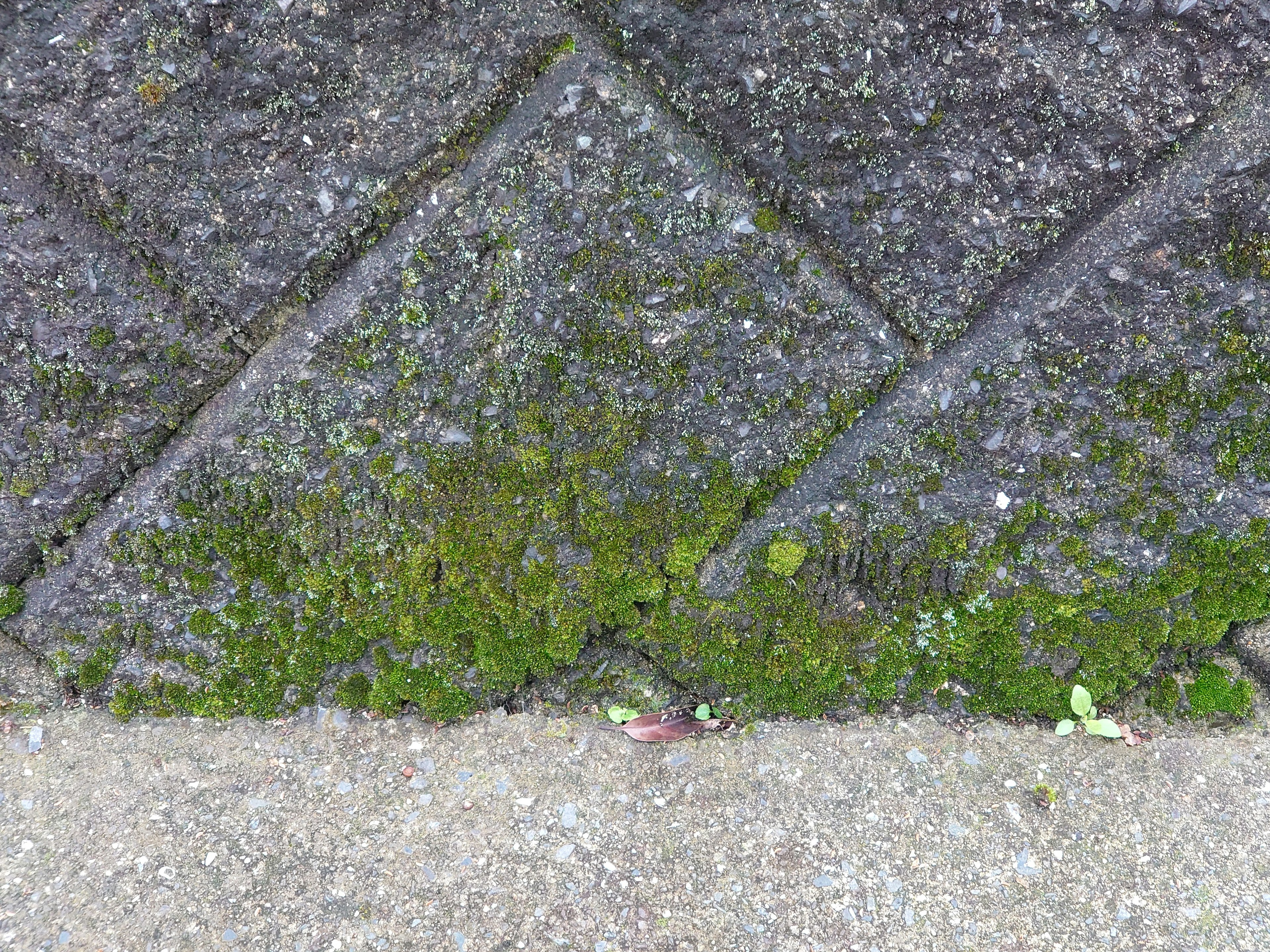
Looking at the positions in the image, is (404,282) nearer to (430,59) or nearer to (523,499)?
(430,59)

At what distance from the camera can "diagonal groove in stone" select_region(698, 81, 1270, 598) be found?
1.55 meters

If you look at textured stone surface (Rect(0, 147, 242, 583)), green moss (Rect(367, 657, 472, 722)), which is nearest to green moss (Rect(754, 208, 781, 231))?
textured stone surface (Rect(0, 147, 242, 583))

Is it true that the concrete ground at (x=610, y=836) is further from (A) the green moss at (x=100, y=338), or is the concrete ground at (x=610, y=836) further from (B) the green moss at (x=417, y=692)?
(A) the green moss at (x=100, y=338)

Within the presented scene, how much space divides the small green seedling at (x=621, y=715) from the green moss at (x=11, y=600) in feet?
4.79

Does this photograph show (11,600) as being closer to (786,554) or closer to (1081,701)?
(786,554)

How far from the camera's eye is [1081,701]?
2.01 meters

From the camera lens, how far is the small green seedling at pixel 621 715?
2025 mm

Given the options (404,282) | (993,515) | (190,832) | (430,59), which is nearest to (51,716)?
(190,832)

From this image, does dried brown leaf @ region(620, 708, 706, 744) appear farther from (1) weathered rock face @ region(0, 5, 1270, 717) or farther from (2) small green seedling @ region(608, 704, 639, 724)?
(1) weathered rock face @ region(0, 5, 1270, 717)

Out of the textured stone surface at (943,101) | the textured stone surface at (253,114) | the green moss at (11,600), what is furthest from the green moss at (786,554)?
the green moss at (11,600)

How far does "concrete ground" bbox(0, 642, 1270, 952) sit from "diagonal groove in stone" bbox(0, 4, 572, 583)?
75 centimetres

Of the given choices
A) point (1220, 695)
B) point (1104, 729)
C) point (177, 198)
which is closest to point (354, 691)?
point (177, 198)

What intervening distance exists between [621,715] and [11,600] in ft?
4.97

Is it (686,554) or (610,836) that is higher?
(686,554)
